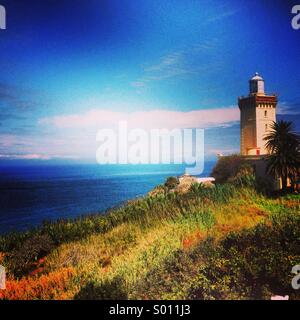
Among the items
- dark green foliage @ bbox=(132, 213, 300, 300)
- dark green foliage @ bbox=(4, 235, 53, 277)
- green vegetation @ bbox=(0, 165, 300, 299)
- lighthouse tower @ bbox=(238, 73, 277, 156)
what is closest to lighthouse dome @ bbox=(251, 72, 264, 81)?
lighthouse tower @ bbox=(238, 73, 277, 156)

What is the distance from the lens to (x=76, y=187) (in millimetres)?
8555

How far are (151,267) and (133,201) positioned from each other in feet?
11.2

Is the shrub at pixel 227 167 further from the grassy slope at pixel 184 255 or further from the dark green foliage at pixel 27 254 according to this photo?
the dark green foliage at pixel 27 254

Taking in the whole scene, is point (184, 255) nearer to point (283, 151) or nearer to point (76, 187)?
point (283, 151)

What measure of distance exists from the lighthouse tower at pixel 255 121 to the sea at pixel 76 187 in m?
0.89

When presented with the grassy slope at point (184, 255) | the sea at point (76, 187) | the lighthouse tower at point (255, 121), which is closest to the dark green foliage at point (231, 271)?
the grassy slope at point (184, 255)

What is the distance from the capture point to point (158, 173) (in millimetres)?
6949

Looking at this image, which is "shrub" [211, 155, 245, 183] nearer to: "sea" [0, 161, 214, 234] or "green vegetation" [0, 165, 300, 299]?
"green vegetation" [0, 165, 300, 299]

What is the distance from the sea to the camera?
266 inches

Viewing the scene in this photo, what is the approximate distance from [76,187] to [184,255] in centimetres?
444

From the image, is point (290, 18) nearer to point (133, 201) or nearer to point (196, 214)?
point (196, 214)

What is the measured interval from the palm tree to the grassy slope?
522mm

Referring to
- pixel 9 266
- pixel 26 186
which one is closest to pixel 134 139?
pixel 9 266
